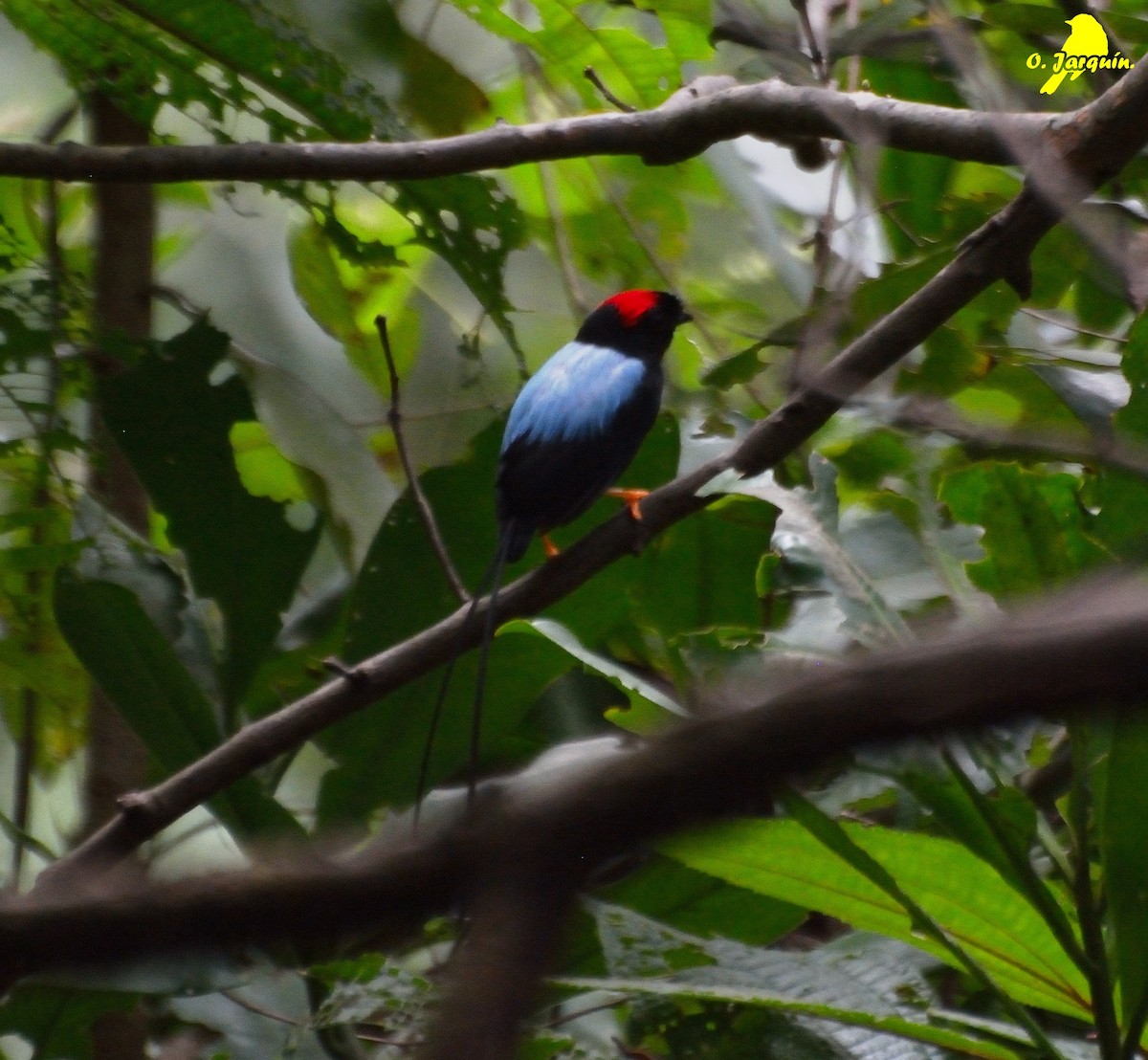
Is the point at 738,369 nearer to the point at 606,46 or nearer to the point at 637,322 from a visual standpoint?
the point at 637,322

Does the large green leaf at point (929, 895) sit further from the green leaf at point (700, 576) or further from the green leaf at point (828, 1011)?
the green leaf at point (700, 576)

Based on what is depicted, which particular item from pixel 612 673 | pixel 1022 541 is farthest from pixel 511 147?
pixel 1022 541

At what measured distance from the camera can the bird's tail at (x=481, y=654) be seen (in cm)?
197

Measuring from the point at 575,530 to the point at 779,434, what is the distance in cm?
89

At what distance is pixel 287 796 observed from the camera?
2.72 meters

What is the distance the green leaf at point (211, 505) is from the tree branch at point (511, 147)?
0.30m

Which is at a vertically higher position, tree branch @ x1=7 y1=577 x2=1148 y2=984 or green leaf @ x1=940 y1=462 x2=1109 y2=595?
tree branch @ x1=7 y1=577 x2=1148 y2=984

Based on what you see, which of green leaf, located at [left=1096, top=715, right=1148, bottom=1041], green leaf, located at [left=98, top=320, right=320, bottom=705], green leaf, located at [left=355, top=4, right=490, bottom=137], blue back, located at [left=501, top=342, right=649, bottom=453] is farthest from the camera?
green leaf, located at [left=355, top=4, right=490, bottom=137]

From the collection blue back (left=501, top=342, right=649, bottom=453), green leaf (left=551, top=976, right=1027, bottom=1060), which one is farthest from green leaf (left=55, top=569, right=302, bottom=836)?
blue back (left=501, top=342, right=649, bottom=453)

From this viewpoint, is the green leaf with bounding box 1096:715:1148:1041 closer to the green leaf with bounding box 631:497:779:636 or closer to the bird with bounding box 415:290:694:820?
the bird with bounding box 415:290:694:820

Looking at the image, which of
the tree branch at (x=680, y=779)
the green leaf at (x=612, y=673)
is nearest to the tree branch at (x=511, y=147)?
the green leaf at (x=612, y=673)

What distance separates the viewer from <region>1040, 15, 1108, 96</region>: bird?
2477mm

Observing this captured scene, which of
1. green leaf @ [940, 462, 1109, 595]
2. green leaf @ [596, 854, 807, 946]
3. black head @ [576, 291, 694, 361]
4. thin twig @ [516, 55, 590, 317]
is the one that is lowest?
green leaf @ [596, 854, 807, 946]

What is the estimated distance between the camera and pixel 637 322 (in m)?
3.14
